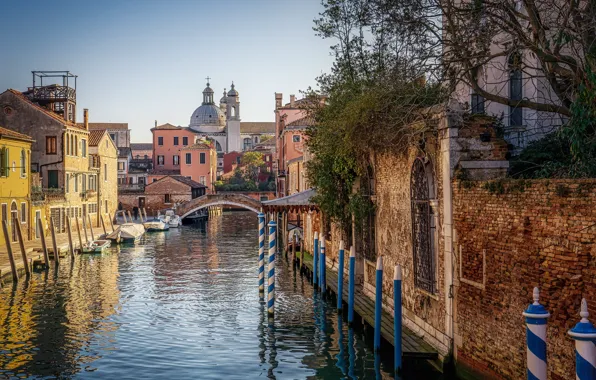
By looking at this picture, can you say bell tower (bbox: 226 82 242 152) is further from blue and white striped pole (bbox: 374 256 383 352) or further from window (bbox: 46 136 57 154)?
blue and white striped pole (bbox: 374 256 383 352)

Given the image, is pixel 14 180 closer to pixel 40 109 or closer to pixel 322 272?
pixel 40 109

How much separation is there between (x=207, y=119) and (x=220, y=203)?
67635 millimetres

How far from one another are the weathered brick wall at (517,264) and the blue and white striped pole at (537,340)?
0.88 metres

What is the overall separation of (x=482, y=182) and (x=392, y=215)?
4.07m

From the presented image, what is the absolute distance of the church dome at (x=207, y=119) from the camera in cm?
11488

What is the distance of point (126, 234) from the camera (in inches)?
1363

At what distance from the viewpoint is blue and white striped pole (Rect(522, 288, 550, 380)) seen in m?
5.41

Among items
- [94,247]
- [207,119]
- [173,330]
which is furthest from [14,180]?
[207,119]

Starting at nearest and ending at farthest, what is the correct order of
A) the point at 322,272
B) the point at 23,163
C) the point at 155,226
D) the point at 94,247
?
1. the point at 322,272
2. the point at 94,247
3. the point at 23,163
4. the point at 155,226

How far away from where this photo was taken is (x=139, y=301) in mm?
16969

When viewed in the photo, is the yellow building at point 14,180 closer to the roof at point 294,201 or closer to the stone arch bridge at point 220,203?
the roof at point 294,201

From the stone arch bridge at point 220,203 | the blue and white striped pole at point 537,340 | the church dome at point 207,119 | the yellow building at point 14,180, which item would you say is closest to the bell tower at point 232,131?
the church dome at point 207,119

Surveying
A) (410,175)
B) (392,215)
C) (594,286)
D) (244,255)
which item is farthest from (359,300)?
(244,255)

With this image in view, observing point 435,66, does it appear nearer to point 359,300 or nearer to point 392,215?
point 392,215
